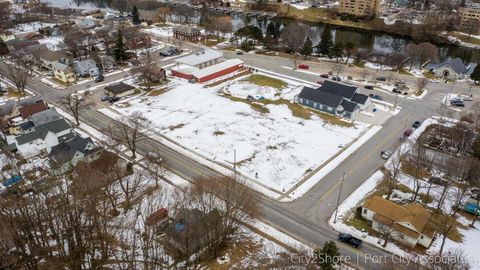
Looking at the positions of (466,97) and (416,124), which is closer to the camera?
(416,124)

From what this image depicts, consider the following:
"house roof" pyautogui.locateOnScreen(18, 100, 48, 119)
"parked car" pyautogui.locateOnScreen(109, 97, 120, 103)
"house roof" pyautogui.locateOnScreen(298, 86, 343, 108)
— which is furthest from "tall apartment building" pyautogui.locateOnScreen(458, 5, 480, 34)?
"house roof" pyautogui.locateOnScreen(18, 100, 48, 119)

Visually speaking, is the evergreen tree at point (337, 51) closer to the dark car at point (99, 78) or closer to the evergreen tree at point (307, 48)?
the evergreen tree at point (307, 48)

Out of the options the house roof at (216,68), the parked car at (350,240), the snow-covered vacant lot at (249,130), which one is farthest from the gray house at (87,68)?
the parked car at (350,240)

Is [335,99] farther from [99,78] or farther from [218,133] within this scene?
[99,78]

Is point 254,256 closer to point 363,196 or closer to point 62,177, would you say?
point 363,196

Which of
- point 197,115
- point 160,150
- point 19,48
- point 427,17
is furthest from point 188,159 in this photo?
point 427,17

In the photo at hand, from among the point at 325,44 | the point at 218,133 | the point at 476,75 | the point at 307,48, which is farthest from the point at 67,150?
the point at 476,75
